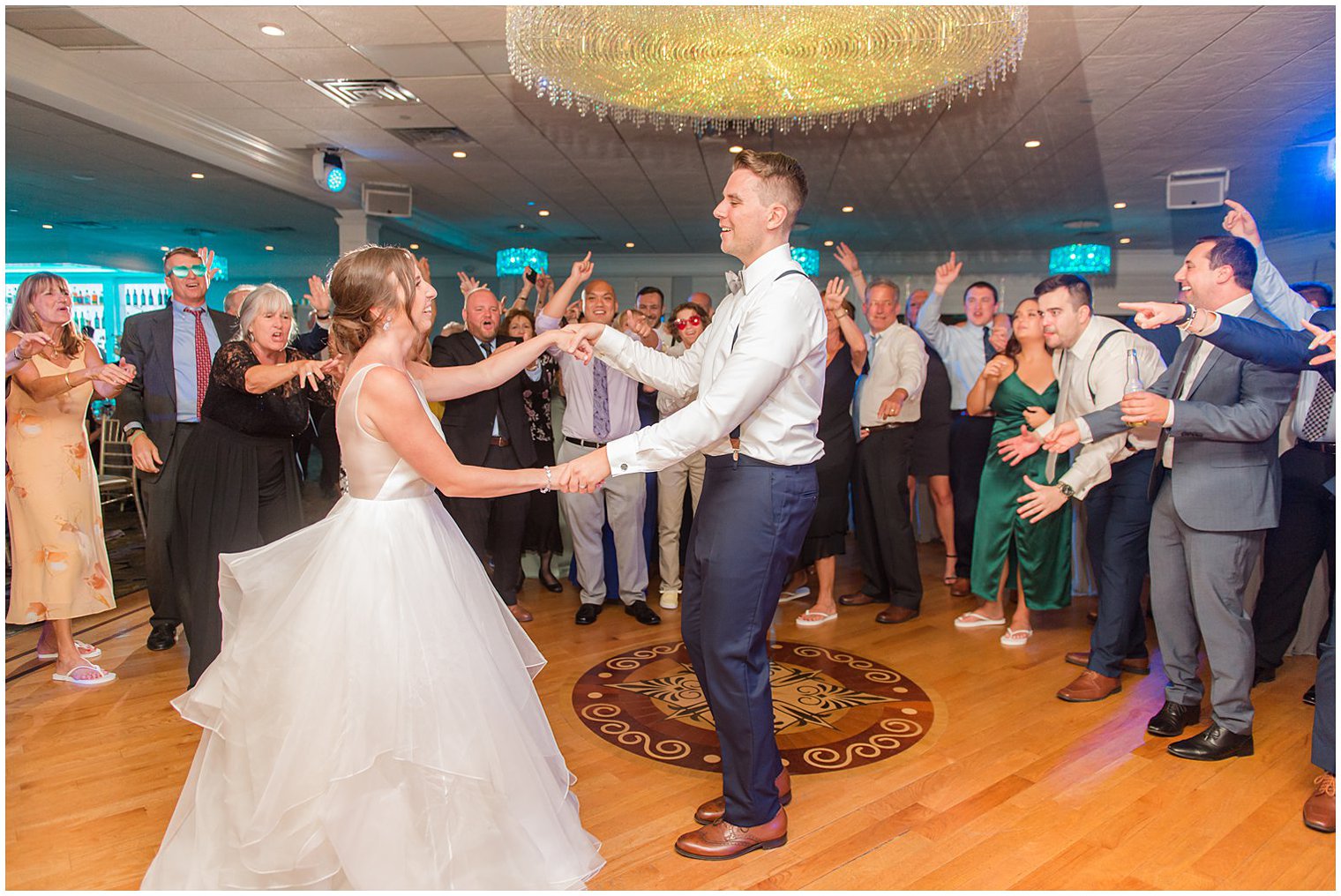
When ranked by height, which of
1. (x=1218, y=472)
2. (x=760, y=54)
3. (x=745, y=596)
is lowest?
(x=745, y=596)

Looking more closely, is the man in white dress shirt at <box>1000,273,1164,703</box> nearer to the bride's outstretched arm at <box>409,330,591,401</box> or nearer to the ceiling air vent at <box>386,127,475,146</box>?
the bride's outstretched arm at <box>409,330,591,401</box>

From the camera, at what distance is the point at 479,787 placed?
1.98 m

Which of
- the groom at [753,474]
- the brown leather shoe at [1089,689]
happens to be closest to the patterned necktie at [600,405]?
the groom at [753,474]

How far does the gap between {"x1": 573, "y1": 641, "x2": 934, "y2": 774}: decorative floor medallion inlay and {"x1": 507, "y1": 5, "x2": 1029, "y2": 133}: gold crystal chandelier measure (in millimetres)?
2752

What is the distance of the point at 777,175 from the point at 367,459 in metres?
1.23

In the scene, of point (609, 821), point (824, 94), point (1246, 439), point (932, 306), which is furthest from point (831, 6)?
point (609, 821)

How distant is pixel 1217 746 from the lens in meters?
2.85

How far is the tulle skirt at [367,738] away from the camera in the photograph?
6.35ft

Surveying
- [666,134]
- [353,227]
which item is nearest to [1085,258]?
[666,134]

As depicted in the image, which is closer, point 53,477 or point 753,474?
point 753,474

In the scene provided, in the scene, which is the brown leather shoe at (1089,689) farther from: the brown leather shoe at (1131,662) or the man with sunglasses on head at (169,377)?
the man with sunglasses on head at (169,377)

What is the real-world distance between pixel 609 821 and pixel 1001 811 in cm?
109

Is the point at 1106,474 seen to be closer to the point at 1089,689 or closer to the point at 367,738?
the point at 1089,689

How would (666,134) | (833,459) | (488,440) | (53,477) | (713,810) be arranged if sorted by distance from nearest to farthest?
Answer: (713,810) → (53,477) → (488,440) → (833,459) → (666,134)
